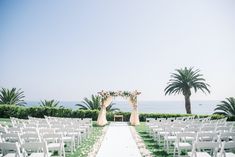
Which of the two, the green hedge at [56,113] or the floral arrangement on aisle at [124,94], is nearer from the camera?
the floral arrangement on aisle at [124,94]

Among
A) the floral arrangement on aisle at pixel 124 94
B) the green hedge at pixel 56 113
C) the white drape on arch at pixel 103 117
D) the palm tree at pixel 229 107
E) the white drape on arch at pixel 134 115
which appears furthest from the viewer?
the palm tree at pixel 229 107

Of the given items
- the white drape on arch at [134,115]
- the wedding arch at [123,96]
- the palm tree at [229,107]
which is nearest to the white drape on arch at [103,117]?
the wedding arch at [123,96]

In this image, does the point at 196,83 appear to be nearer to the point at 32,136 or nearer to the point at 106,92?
the point at 106,92

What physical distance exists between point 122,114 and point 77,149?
19.3 metres

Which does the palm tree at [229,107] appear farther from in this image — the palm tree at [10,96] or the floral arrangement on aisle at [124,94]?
the palm tree at [10,96]

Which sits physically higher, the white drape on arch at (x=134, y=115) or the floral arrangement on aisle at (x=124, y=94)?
the floral arrangement on aisle at (x=124, y=94)

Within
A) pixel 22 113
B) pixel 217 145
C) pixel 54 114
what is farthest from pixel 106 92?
pixel 217 145

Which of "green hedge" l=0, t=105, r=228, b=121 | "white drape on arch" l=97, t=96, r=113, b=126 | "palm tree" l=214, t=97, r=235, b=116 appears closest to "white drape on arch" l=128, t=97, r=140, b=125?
"white drape on arch" l=97, t=96, r=113, b=126

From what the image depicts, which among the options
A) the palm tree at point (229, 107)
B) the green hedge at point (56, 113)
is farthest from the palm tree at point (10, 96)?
the palm tree at point (229, 107)

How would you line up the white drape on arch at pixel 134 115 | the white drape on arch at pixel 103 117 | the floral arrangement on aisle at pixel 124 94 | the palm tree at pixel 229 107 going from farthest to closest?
the palm tree at pixel 229 107
the floral arrangement on aisle at pixel 124 94
the white drape on arch at pixel 134 115
the white drape on arch at pixel 103 117

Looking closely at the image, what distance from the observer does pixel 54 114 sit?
30.6 meters

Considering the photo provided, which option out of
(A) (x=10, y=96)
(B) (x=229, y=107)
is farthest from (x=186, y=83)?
(A) (x=10, y=96)

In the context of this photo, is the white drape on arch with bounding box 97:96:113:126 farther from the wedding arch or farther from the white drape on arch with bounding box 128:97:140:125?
the white drape on arch with bounding box 128:97:140:125

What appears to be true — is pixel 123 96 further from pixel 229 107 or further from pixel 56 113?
pixel 229 107
